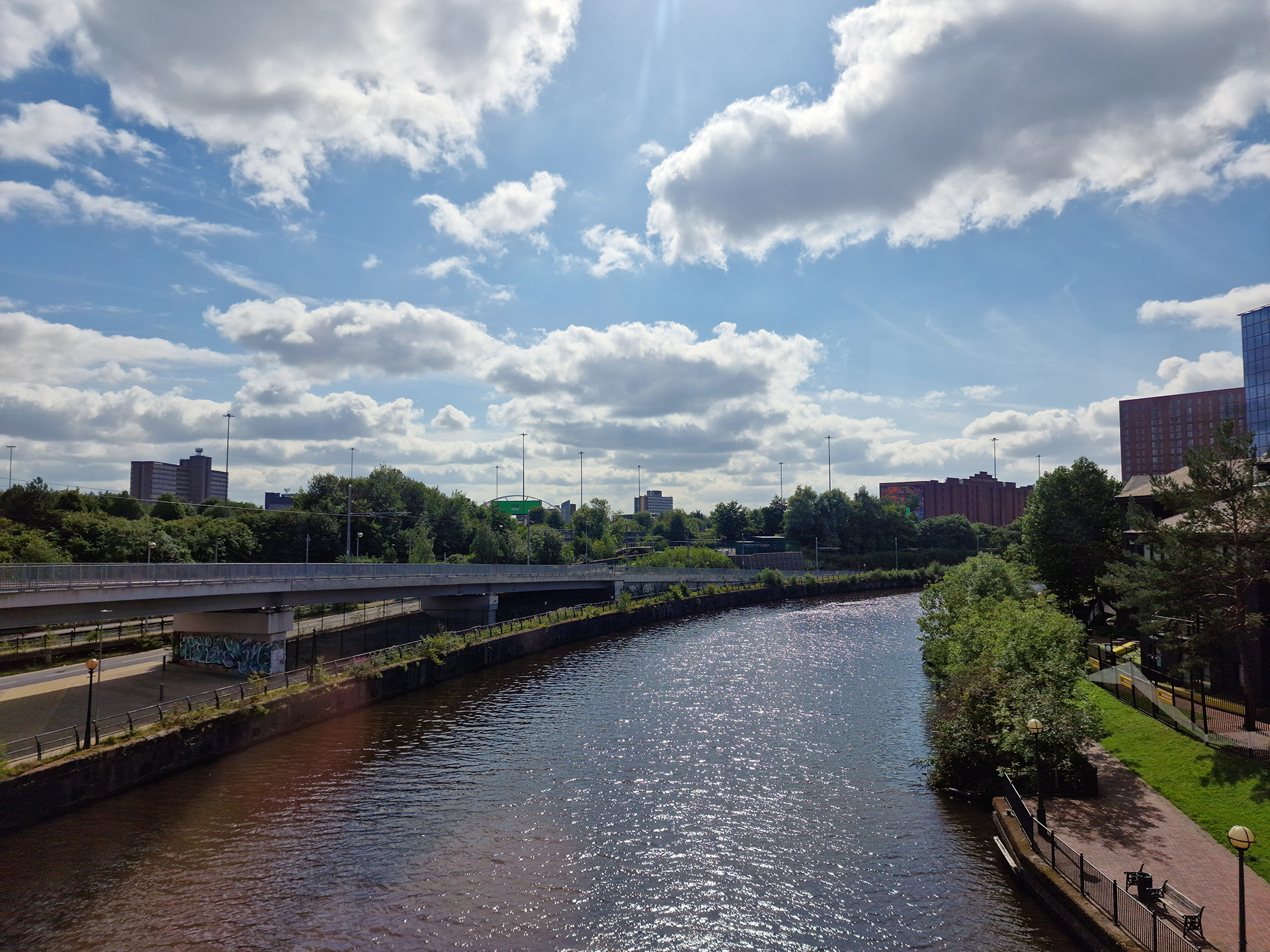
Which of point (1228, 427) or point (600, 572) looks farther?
point (600, 572)

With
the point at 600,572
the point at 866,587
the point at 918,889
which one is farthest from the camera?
the point at 866,587

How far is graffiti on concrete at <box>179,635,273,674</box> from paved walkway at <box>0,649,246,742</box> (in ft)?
2.96

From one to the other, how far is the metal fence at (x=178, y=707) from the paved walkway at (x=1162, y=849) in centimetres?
3269

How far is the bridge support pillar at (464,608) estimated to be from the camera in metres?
73.5

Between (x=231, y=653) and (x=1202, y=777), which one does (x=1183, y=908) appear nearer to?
(x=1202, y=777)

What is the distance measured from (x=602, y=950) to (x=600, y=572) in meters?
73.2

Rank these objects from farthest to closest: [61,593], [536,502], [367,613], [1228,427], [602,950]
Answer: [536,502], [367,613], [61,593], [1228,427], [602,950]

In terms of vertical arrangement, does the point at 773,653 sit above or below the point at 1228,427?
Answer: below

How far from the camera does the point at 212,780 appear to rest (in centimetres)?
3005

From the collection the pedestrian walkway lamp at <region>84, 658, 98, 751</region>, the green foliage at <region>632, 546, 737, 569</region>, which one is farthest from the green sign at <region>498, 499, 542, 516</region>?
the pedestrian walkway lamp at <region>84, 658, 98, 751</region>

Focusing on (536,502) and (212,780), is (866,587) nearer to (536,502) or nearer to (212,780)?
(536,502)

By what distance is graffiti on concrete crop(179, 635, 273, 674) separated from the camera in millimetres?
45844

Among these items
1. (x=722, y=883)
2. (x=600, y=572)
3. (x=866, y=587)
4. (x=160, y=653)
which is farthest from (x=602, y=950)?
(x=866, y=587)

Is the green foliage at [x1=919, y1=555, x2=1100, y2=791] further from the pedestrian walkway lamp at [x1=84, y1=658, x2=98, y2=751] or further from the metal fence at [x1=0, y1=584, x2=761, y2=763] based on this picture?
the metal fence at [x1=0, y1=584, x2=761, y2=763]
